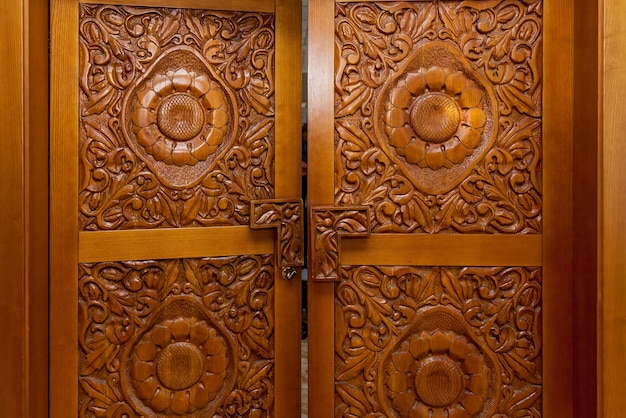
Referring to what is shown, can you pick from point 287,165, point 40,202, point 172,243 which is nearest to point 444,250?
point 287,165

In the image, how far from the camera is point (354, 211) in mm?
1452

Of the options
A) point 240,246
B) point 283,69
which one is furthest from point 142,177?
point 283,69

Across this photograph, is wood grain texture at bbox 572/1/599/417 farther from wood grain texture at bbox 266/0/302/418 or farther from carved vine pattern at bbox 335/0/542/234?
wood grain texture at bbox 266/0/302/418

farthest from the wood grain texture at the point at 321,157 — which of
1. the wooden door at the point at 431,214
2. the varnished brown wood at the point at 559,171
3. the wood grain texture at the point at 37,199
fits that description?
the wood grain texture at the point at 37,199

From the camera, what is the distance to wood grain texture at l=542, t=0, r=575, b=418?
56.3 inches

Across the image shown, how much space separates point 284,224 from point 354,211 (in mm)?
205

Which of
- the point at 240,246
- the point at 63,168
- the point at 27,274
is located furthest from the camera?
the point at 240,246

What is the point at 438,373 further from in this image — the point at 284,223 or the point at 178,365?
the point at 178,365

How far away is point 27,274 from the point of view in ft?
4.13

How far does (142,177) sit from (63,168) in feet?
0.65

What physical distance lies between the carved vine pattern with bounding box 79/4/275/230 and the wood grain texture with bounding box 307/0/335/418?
0.43 feet

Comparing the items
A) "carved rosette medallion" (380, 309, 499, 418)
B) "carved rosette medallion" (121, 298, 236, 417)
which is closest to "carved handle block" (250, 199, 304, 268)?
"carved rosette medallion" (121, 298, 236, 417)

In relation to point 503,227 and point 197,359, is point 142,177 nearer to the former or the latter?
point 197,359

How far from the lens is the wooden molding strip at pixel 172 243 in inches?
55.1
